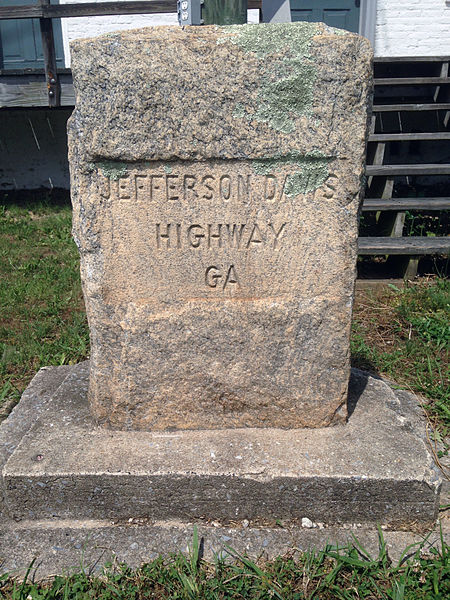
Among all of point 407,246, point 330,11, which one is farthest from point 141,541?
point 330,11

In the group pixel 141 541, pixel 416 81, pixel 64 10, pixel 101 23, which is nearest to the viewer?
pixel 141 541

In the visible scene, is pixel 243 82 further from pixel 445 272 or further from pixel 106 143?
pixel 445 272

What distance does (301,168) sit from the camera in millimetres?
2049

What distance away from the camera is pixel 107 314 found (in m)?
2.19

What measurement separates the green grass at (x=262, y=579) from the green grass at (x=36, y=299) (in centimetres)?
137

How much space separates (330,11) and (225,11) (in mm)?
4869

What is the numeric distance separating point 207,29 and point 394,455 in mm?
1666

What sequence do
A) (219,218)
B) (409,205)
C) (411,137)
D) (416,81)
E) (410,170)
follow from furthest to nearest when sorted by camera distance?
(416,81) < (411,137) < (410,170) < (409,205) < (219,218)

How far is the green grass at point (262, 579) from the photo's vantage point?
180cm

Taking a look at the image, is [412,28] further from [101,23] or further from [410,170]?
[101,23]

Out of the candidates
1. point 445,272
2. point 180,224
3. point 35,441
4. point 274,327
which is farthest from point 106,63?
point 445,272

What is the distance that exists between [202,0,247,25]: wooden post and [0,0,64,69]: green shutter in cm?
525

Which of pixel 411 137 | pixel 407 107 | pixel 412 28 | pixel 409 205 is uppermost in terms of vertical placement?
pixel 412 28

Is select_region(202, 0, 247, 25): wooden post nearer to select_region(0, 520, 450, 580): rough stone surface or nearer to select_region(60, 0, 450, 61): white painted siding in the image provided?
select_region(0, 520, 450, 580): rough stone surface
